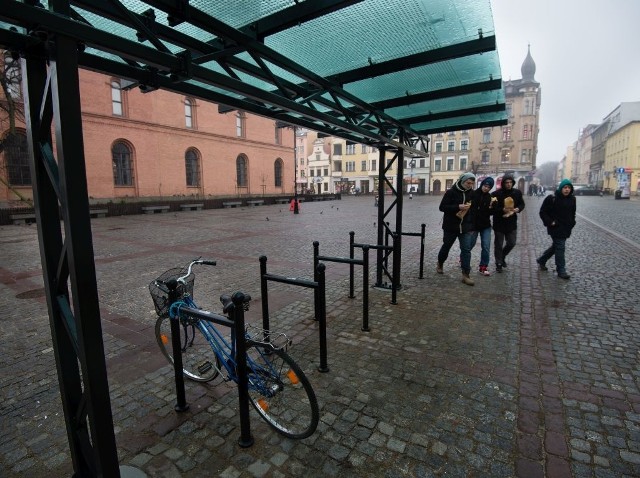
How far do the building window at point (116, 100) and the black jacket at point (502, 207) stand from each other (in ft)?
98.6

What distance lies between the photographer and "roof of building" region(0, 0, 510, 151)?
231cm

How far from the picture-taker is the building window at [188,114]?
3412cm

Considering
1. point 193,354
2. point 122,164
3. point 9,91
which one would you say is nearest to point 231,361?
point 193,354

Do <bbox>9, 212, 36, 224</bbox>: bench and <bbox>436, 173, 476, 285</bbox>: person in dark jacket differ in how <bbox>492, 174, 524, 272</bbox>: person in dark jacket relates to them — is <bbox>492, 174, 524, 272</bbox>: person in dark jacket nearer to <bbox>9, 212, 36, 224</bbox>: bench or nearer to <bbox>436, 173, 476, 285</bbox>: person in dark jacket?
<bbox>436, 173, 476, 285</bbox>: person in dark jacket

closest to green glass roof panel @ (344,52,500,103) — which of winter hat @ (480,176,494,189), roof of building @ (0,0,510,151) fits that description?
roof of building @ (0,0,510,151)

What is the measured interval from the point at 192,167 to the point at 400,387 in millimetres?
35870

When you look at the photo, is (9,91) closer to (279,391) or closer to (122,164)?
(122,164)

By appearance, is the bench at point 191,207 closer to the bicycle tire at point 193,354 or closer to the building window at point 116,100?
the building window at point 116,100

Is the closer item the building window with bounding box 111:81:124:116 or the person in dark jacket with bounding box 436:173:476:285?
the person in dark jacket with bounding box 436:173:476:285

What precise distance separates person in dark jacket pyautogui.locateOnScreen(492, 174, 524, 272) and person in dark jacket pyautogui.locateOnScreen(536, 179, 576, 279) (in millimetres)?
531

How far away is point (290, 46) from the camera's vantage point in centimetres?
387

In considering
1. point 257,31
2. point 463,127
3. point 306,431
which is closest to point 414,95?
point 463,127

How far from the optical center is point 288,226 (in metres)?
16.8

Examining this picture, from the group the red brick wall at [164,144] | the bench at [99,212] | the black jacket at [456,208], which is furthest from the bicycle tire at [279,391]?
the red brick wall at [164,144]
